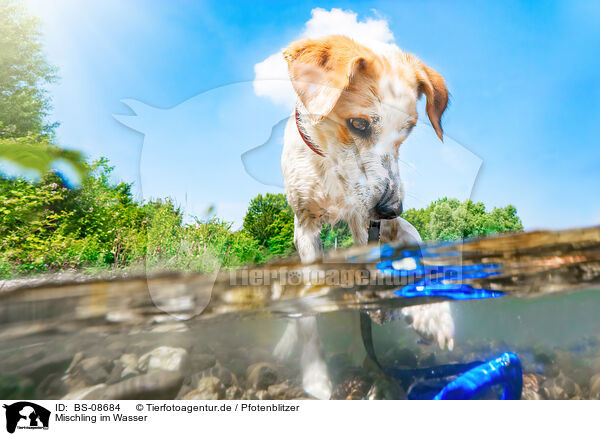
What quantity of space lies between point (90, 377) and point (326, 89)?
1.37 meters

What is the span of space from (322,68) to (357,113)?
0.22 m

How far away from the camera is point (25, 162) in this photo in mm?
2449

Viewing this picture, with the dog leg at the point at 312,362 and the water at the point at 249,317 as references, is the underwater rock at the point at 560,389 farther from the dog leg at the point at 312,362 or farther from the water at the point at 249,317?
the dog leg at the point at 312,362

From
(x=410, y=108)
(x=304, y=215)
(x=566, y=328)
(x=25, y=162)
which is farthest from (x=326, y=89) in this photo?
(x=25, y=162)

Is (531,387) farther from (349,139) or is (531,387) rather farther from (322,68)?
(322,68)

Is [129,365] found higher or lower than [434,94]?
lower

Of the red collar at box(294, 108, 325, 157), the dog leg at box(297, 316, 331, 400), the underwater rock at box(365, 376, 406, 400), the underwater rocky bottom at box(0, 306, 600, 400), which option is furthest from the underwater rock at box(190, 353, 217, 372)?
the red collar at box(294, 108, 325, 157)

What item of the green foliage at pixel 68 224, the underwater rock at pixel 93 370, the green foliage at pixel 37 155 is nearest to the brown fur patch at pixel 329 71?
the underwater rock at pixel 93 370

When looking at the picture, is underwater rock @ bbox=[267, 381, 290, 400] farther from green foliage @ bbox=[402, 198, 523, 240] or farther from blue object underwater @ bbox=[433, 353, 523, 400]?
green foliage @ bbox=[402, 198, 523, 240]
